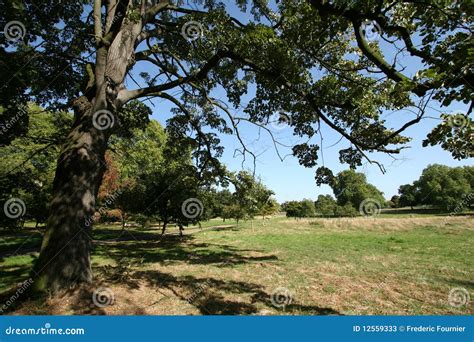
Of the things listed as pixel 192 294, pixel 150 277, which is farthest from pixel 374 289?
pixel 150 277

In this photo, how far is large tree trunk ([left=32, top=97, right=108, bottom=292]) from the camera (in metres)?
5.40

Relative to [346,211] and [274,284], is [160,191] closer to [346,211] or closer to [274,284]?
[274,284]

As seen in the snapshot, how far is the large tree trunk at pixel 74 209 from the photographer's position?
5402 millimetres

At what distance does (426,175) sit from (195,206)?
5796cm

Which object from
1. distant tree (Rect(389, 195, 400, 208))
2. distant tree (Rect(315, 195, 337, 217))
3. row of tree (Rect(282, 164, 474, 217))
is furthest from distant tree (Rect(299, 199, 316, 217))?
distant tree (Rect(389, 195, 400, 208))

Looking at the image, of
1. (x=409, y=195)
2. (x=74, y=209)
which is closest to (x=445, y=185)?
(x=409, y=195)

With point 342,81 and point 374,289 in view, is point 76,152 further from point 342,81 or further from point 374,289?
point 374,289

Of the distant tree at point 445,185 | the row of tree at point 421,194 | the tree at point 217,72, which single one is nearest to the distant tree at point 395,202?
the row of tree at point 421,194

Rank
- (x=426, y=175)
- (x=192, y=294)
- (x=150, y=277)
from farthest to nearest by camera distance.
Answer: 1. (x=426, y=175)
2. (x=150, y=277)
3. (x=192, y=294)

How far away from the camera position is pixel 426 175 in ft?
187

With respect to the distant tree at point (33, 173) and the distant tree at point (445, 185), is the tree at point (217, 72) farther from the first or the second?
the distant tree at point (445, 185)

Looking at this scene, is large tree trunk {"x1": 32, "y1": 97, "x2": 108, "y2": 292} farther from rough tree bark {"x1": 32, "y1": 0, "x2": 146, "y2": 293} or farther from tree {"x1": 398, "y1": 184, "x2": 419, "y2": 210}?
tree {"x1": 398, "y1": 184, "x2": 419, "y2": 210}

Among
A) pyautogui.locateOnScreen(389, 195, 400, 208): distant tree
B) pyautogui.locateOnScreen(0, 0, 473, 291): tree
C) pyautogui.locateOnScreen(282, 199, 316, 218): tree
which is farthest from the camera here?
pyautogui.locateOnScreen(389, 195, 400, 208): distant tree

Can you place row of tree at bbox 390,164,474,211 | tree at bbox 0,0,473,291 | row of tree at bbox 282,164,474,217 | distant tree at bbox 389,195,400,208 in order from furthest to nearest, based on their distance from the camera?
distant tree at bbox 389,195,400,208 < row of tree at bbox 282,164,474,217 < row of tree at bbox 390,164,474,211 < tree at bbox 0,0,473,291
